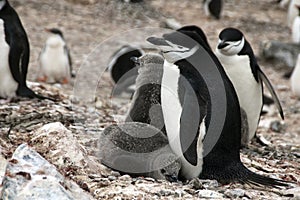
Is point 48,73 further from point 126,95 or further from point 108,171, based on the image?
point 108,171

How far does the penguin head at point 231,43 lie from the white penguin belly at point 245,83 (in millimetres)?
61

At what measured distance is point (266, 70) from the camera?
11.6m

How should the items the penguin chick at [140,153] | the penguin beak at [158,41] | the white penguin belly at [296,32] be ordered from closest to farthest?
the penguin chick at [140,153] < the penguin beak at [158,41] < the white penguin belly at [296,32]

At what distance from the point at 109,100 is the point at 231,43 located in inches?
113

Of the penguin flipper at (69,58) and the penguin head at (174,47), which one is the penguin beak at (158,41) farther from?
the penguin flipper at (69,58)

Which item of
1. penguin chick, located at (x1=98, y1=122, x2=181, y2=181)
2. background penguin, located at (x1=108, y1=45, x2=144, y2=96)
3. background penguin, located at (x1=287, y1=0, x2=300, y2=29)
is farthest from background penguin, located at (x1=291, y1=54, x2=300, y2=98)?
penguin chick, located at (x1=98, y1=122, x2=181, y2=181)

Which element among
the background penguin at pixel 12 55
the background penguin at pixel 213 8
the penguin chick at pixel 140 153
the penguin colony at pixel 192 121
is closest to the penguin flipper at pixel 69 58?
the background penguin at pixel 12 55

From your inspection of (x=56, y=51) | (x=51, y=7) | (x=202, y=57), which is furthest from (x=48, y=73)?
(x=202, y=57)

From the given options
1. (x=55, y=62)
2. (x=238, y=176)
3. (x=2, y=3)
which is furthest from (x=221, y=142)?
(x=55, y=62)

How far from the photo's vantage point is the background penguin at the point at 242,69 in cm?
582

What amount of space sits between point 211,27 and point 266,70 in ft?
8.11

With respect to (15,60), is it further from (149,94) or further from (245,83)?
(149,94)

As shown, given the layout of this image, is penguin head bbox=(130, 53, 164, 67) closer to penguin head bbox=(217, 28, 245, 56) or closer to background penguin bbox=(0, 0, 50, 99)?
penguin head bbox=(217, 28, 245, 56)

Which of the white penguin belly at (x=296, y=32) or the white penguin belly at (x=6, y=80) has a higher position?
the white penguin belly at (x=6, y=80)
